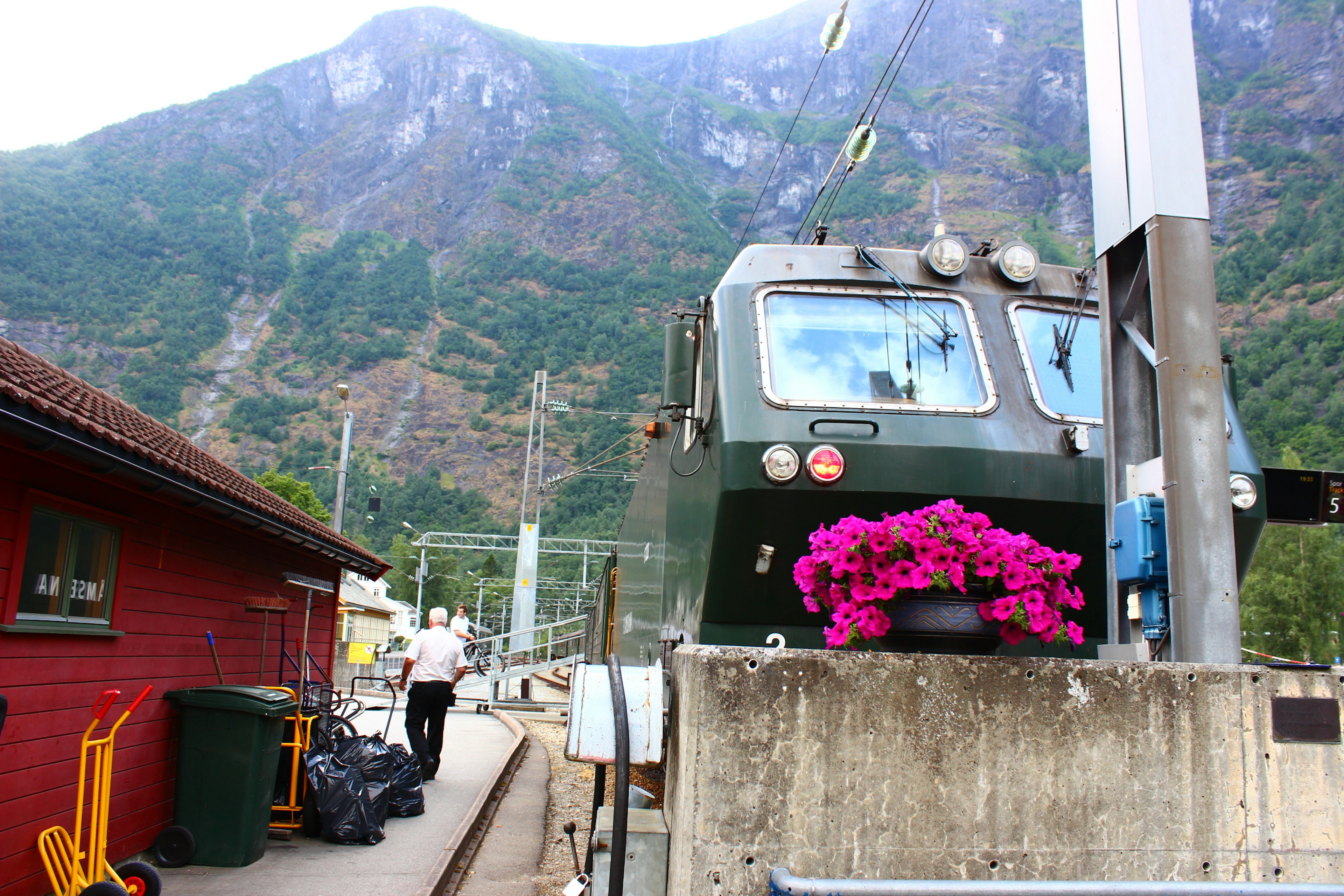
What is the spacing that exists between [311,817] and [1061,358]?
5649mm

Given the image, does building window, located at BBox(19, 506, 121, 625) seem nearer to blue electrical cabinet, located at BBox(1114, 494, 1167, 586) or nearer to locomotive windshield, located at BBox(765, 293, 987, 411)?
locomotive windshield, located at BBox(765, 293, 987, 411)

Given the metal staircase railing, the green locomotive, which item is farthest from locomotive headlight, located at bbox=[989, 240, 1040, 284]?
the metal staircase railing

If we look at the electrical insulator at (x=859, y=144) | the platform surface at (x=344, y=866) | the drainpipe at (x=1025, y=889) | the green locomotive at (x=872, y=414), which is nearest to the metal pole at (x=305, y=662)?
the platform surface at (x=344, y=866)

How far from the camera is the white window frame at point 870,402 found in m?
4.62

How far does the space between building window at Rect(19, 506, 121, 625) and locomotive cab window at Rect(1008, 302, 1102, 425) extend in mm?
5021

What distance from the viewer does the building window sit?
480cm

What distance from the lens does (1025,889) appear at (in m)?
2.42

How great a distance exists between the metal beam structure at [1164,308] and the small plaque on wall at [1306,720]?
49 cm

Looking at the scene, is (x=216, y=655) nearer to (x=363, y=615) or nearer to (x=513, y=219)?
(x=363, y=615)

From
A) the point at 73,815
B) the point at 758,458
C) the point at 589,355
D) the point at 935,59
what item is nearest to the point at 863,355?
the point at 758,458

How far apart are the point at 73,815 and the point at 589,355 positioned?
4594 inches

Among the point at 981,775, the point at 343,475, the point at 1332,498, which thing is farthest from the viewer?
the point at 343,475

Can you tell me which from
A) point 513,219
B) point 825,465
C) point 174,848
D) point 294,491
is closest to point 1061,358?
point 825,465

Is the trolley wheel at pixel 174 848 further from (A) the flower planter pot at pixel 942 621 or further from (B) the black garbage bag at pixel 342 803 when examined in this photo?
(A) the flower planter pot at pixel 942 621
